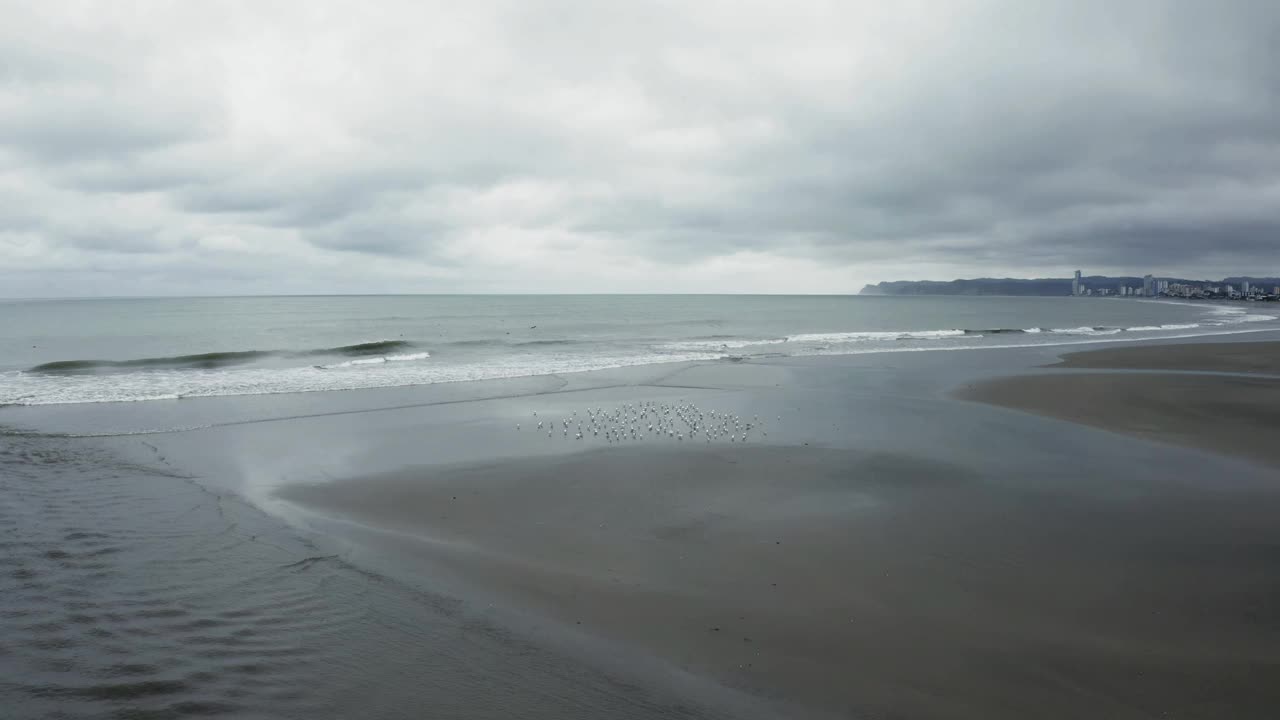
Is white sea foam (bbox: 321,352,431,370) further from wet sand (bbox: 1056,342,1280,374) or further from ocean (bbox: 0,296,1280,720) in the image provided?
wet sand (bbox: 1056,342,1280,374)

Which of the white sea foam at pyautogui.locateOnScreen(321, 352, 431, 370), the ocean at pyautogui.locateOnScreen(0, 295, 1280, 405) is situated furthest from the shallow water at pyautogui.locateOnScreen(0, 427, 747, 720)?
the white sea foam at pyautogui.locateOnScreen(321, 352, 431, 370)

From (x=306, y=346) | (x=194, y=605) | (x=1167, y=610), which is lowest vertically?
(x=1167, y=610)

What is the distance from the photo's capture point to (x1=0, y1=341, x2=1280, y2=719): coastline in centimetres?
563

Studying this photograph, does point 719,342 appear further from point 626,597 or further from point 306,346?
point 626,597

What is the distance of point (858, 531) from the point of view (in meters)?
9.17

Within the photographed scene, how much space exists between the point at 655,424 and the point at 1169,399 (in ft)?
55.2

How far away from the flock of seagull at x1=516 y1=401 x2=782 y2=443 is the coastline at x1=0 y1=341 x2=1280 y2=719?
2.44 ft

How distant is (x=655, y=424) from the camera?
54.7 feet

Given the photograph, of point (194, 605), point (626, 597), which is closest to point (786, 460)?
point (626, 597)

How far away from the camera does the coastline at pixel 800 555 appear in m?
5.63

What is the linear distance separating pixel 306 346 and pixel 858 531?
4318cm

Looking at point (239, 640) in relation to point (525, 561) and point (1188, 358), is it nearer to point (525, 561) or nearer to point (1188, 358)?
point (525, 561)

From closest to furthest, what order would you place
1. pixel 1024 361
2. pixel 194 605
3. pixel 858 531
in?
pixel 194 605, pixel 858 531, pixel 1024 361

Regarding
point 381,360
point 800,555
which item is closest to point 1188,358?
point 800,555
